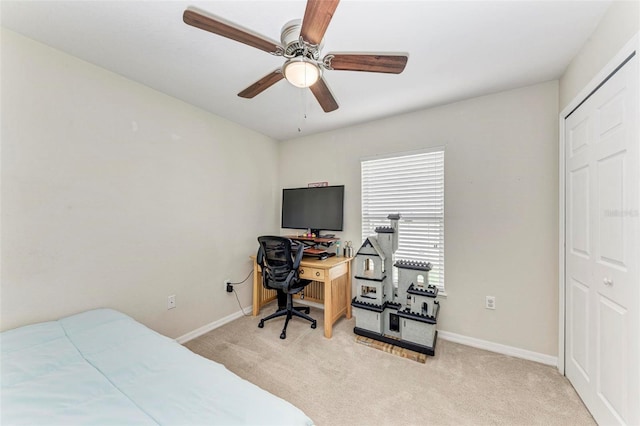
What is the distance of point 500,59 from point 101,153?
3176 mm

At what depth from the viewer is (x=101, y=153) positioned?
192 centimetres

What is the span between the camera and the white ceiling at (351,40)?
136cm

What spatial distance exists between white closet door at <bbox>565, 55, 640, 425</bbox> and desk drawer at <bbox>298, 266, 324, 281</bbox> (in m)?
2.06

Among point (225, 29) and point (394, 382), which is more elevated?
point (225, 29)

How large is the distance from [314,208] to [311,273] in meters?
0.94

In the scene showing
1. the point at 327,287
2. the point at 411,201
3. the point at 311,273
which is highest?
the point at 411,201

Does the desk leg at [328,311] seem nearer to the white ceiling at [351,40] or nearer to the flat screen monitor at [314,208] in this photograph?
the flat screen monitor at [314,208]

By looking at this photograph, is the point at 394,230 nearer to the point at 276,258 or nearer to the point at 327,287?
the point at 327,287

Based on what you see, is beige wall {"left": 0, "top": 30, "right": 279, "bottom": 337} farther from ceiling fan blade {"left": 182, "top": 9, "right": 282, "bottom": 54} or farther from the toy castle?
the toy castle

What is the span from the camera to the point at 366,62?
1.37 metres

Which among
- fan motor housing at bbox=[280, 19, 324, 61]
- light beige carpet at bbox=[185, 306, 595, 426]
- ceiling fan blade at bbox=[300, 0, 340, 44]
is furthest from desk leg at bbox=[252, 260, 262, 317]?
ceiling fan blade at bbox=[300, 0, 340, 44]

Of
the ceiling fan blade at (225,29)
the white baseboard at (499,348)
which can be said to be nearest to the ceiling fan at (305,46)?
the ceiling fan blade at (225,29)

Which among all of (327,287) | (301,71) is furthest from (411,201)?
(301,71)

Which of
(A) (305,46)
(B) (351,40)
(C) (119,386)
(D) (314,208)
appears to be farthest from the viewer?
(D) (314,208)
